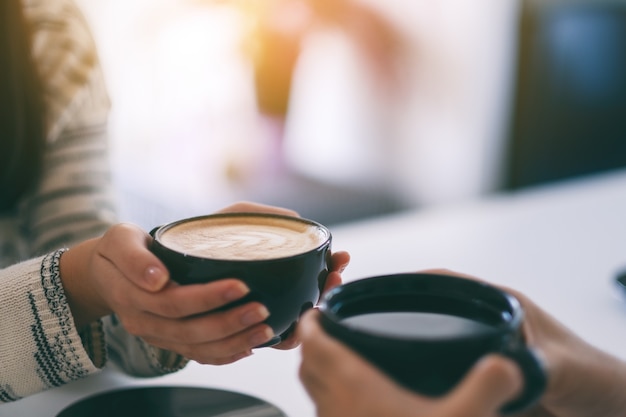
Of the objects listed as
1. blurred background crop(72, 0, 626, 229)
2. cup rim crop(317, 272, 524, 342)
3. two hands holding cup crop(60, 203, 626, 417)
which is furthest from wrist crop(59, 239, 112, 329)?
blurred background crop(72, 0, 626, 229)

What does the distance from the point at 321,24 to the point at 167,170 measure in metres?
0.81

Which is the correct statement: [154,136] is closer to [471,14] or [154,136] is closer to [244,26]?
[244,26]

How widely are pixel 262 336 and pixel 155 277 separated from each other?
0.27 ft

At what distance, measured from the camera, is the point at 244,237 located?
54 cm

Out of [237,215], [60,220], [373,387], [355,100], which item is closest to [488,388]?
[373,387]

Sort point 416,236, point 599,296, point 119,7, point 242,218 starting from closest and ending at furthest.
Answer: point 242,218
point 599,296
point 416,236
point 119,7

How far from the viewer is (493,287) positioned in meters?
0.39

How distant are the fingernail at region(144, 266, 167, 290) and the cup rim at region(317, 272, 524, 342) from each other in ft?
0.43

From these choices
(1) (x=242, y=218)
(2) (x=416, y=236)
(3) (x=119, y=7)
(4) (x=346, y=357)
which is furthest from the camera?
(3) (x=119, y=7)

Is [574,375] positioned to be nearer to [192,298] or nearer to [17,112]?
[192,298]

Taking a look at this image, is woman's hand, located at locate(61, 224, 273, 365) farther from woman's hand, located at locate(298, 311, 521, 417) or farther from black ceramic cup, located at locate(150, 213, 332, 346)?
woman's hand, located at locate(298, 311, 521, 417)

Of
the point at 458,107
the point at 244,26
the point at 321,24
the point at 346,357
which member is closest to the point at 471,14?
the point at 458,107

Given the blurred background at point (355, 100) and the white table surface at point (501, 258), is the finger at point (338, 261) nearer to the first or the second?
the white table surface at point (501, 258)

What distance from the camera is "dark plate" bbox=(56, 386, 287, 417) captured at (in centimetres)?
58
